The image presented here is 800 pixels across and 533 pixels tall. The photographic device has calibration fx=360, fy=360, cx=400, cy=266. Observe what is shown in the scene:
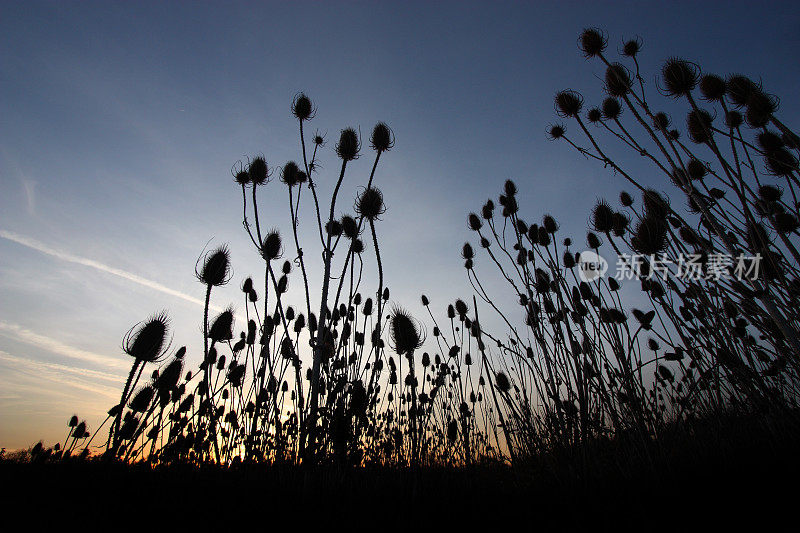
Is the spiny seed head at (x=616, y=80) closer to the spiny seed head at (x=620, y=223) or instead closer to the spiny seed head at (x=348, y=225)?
the spiny seed head at (x=620, y=223)

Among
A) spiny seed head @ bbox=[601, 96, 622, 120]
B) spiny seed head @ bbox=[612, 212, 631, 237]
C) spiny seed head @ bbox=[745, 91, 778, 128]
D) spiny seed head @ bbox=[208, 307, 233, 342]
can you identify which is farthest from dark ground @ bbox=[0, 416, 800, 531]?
spiny seed head @ bbox=[601, 96, 622, 120]

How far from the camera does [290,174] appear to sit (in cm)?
522

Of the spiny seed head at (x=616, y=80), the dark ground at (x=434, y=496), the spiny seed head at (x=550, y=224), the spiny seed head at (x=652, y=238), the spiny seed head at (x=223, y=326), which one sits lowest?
the dark ground at (x=434, y=496)

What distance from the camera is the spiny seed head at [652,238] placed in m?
5.24

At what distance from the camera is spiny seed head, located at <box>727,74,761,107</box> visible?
17.4 feet

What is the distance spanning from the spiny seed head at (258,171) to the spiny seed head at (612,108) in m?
6.13

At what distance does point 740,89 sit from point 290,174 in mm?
6816

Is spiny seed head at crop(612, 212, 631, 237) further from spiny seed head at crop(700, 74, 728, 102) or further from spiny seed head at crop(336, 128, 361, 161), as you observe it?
spiny seed head at crop(336, 128, 361, 161)

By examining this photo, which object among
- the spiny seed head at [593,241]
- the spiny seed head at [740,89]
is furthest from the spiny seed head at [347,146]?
the spiny seed head at [740,89]

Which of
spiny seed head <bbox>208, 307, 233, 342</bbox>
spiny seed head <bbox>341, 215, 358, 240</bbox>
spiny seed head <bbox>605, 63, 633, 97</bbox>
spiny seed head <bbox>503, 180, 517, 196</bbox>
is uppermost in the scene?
spiny seed head <bbox>605, 63, 633, 97</bbox>

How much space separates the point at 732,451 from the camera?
4.26 metres

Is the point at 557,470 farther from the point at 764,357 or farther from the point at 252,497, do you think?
the point at 764,357

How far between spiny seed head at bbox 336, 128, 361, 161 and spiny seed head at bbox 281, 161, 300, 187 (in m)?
0.70

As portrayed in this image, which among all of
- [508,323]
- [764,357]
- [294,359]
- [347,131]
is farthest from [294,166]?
[764,357]
